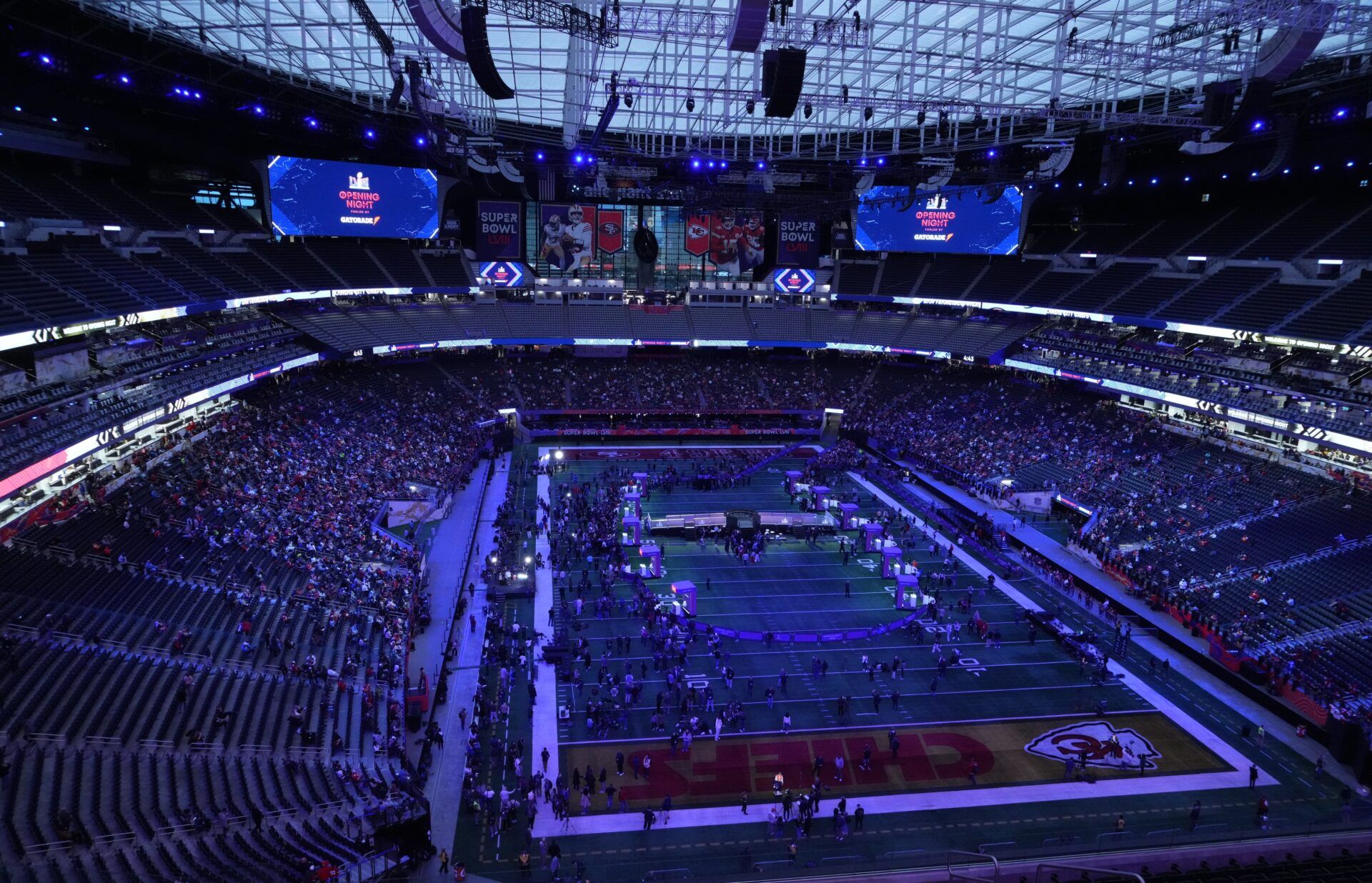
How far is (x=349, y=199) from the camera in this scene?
45.5 meters

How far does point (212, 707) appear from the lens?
1686 centimetres

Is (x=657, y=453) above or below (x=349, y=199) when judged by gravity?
below

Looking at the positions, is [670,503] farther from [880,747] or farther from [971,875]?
[971,875]

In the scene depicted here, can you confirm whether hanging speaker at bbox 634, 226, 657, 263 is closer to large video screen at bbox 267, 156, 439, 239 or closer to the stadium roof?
the stadium roof

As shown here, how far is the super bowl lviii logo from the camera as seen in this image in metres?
19.3

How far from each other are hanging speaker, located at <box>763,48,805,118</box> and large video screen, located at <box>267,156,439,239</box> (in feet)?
117

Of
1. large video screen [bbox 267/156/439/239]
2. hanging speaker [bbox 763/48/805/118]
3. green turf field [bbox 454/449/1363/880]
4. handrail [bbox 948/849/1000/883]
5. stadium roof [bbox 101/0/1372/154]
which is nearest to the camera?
handrail [bbox 948/849/1000/883]

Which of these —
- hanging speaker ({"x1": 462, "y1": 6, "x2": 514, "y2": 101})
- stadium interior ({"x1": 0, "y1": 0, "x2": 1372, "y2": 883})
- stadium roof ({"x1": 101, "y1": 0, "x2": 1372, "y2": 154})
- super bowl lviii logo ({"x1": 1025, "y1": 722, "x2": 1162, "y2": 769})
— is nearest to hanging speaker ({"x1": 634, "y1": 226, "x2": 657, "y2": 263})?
stadium interior ({"x1": 0, "y1": 0, "x2": 1372, "y2": 883})

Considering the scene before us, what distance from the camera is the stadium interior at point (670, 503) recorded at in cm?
1566

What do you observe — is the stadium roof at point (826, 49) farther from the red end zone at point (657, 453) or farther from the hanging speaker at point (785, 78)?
the red end zone at point (657, 453)

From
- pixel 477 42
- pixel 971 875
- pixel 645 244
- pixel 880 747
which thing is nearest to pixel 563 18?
pixel 477 42

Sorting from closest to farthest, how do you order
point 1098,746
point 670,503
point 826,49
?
point 1098,746
point 826,49
point 670,503

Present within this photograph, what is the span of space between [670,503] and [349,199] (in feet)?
81.4

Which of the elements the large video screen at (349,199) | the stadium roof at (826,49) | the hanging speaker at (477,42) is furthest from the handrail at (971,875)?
the large video screen at (349,199)
